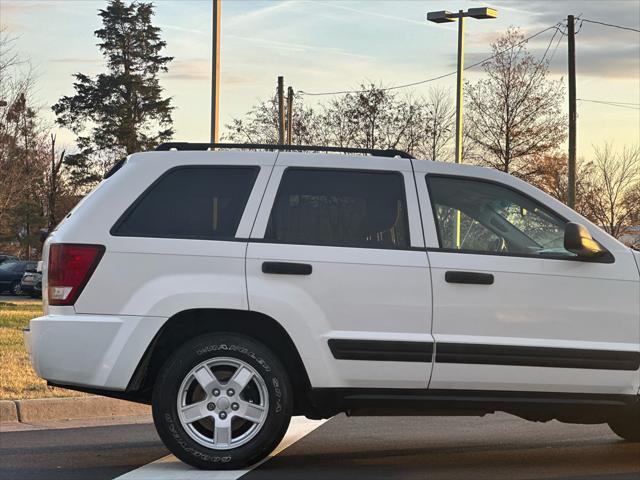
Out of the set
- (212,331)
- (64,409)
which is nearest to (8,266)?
(64,409)

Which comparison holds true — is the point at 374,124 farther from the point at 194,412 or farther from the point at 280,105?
the point at 194,412

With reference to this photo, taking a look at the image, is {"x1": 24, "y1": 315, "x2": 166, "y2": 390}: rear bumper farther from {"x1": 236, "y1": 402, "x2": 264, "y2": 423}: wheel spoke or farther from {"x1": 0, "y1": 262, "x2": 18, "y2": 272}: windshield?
{"x1": 0, "y1": 262, "x2": 18, "y2": 272}: windshield

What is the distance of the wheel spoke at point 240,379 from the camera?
21.0ft

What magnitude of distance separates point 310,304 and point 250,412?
2.41 feet

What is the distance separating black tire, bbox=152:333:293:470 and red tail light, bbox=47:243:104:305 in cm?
69

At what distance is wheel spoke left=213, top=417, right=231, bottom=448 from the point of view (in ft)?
21.0

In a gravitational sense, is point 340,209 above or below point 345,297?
above

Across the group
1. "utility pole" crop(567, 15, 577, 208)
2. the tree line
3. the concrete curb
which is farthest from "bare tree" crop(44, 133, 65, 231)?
the concrete curb

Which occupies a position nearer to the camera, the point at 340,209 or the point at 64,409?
the point at 340,209

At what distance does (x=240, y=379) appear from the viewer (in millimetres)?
6391

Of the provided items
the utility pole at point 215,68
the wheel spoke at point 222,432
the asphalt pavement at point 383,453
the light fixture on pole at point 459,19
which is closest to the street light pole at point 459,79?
the light fixture on pole at point 459,19

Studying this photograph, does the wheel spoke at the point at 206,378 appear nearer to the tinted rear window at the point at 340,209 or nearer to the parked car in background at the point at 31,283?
the tinted rear window at the point at 340,209

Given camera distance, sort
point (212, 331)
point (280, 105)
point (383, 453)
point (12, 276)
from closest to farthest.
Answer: point (212, 331), point (383, 453), point (280, 105), point (12, 276)

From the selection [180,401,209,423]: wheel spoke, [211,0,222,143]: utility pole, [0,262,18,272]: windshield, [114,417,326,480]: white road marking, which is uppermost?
[211,0,222,143]: utility pole
